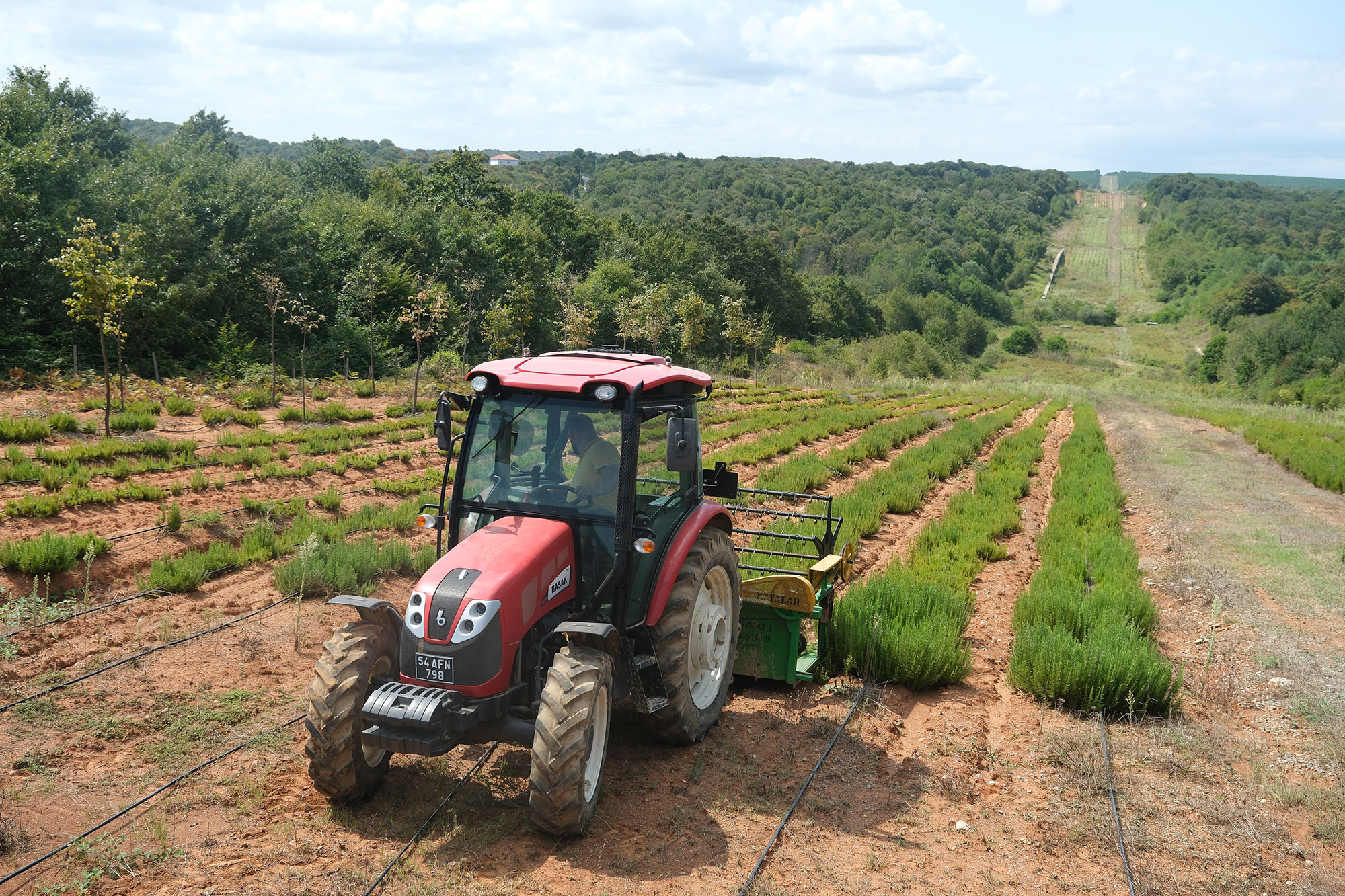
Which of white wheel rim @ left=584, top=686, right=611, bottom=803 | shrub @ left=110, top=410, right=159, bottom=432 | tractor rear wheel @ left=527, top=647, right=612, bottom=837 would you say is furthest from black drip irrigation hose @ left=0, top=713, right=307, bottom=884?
shrub @ left=110, top=410, right=159, bottom=432

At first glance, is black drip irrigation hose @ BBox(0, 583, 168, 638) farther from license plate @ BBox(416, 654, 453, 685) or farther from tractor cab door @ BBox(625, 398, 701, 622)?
tractor cab door @ BBox(625, 398, 701, 622)

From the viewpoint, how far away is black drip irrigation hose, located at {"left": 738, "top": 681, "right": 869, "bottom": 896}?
4.77m

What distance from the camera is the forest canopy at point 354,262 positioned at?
86.9 ft

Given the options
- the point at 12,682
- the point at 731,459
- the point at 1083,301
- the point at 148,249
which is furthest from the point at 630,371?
the point at 1083,301

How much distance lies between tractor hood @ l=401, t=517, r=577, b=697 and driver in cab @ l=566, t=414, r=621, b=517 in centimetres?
59

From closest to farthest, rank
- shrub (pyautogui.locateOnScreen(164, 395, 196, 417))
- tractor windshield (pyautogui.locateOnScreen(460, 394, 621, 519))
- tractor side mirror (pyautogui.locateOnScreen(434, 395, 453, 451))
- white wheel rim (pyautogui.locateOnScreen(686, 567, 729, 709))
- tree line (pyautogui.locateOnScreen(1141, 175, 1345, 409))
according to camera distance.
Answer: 1. tractor side mirror (pyautogui.locateOnScreen(434, 395, 453, 451))
2. tractor windshield (pyautogui.locateOnScreen(460, 394, 621, 519))
3. white wheel rim (pyautogui.locateOnScreen(686, 567, 729, 709))
4. shrub (pyautogui.locateOnScreen(164, 395, 196, 417))
5. tree line (pyautogui.locateOnScreen(1141, 175, 1345, 409))

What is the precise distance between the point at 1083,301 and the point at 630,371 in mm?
129056

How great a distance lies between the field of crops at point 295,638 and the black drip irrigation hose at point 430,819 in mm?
77

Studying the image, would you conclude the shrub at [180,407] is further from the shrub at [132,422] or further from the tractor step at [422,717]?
the tractor step at [422,717]

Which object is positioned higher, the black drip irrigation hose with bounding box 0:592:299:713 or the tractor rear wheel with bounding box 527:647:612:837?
the tractor rear wheel with bounding box 527:647:612:837

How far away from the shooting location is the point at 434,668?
4883 mm

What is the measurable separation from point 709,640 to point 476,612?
2211 millimetres

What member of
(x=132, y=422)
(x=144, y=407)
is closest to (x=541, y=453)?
(x=132, y=422)

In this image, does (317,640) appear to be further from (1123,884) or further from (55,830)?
(1123,884)
